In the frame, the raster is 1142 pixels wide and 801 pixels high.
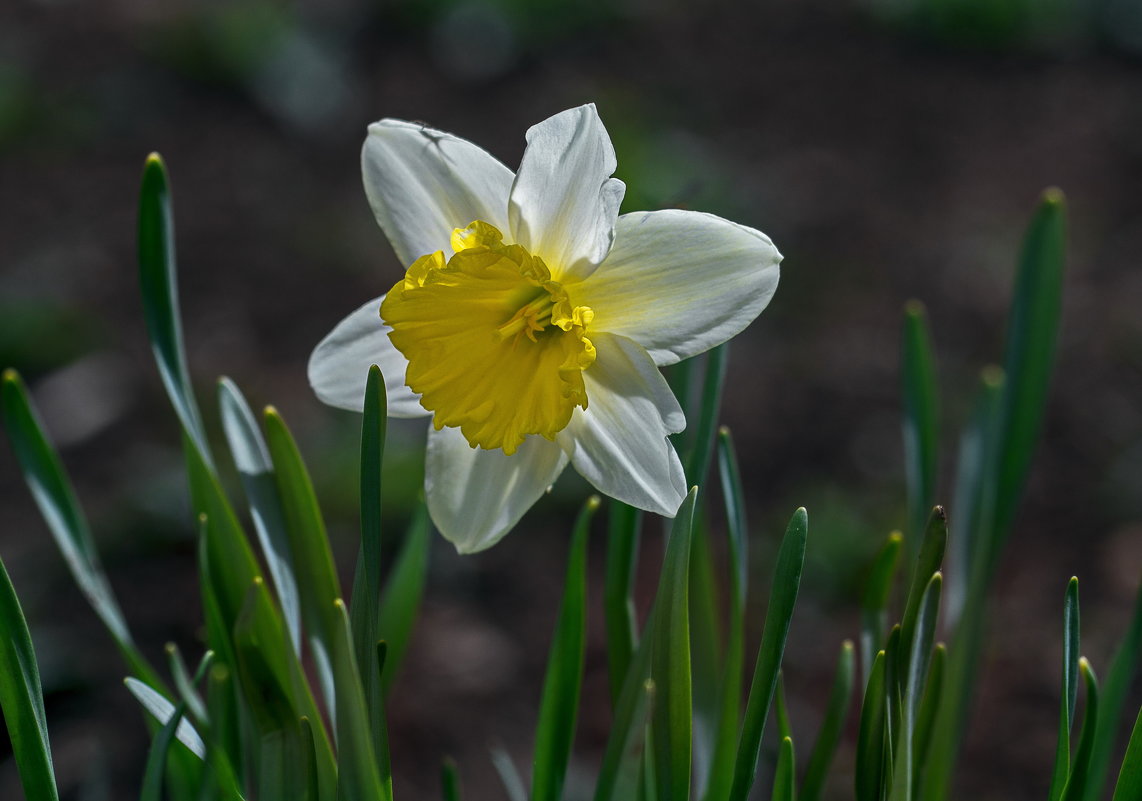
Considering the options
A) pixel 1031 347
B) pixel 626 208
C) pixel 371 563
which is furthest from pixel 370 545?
pixel 626 208

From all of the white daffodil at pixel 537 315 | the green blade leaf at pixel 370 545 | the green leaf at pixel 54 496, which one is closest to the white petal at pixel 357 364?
the white daffodil at pixel 537 315

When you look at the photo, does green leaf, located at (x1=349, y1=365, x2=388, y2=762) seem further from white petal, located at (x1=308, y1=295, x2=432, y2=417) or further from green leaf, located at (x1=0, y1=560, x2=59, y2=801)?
green leaf, located at (x1=0, y1=560, x2=59, y2=801)

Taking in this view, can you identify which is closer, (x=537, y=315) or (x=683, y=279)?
(x=683, y=279)

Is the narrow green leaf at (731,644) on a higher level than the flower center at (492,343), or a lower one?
lower

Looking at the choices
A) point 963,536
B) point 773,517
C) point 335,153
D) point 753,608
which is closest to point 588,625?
point 753,608

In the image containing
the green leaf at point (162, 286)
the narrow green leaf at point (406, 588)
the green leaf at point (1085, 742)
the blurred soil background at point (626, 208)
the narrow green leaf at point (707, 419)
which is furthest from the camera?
the blurred soil background at point (626, 208)

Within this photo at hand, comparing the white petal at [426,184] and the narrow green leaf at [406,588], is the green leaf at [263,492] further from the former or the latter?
the white petal at [426,184]

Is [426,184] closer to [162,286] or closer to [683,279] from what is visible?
[683,279]
